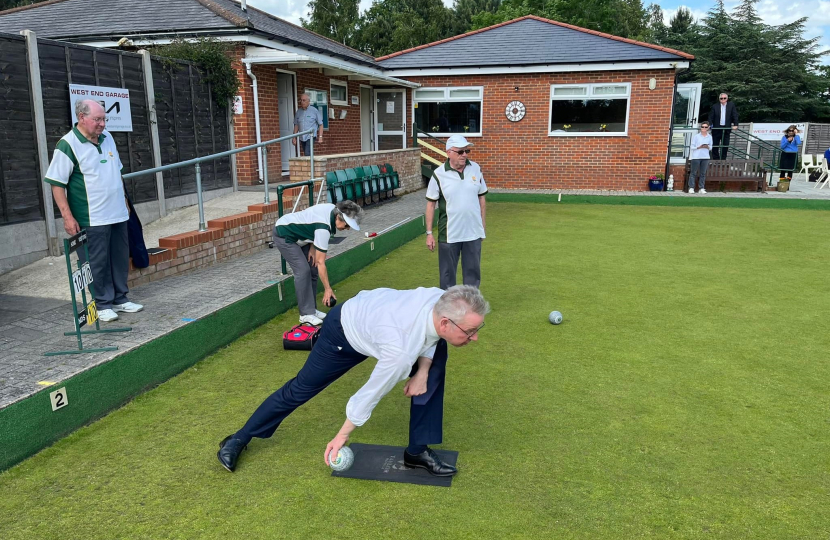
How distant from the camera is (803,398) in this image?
398 cm

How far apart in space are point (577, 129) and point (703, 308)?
421 inches

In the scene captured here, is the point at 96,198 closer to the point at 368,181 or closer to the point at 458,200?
the point at 458,200

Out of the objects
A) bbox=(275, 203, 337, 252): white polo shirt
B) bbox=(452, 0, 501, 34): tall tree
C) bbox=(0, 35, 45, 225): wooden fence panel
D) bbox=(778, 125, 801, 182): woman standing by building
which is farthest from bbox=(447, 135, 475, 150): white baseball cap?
bbox=(452, 0, 501, 34): tall tree

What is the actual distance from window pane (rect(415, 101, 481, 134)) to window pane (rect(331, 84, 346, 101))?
2778 millimetres

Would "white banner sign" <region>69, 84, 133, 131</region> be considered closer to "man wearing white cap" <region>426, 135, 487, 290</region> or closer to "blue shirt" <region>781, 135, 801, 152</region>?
"man wearing white cap" <region>426, 135, 487, 290</region>

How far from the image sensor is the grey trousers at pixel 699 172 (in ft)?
47.1

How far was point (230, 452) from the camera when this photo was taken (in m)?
3.18

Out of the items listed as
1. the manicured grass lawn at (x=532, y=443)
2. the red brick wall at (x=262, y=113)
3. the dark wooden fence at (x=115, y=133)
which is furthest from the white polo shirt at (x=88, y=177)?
the red brick wall at (x=262, y=113)

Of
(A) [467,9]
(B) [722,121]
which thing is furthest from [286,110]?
(A) [467,9]

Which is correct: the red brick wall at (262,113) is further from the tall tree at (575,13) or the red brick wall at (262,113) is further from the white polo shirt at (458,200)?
the tall tree at (575,13)

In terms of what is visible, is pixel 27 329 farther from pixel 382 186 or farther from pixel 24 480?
pixel 382 186

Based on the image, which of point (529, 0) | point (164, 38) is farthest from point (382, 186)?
point (529, 0)

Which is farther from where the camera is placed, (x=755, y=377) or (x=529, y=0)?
(x=529, y=0)

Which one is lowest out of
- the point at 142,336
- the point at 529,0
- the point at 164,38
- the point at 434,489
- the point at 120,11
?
the point at 434,489
